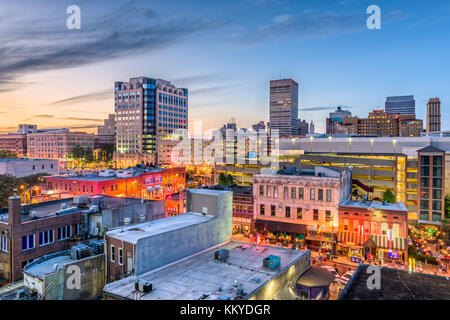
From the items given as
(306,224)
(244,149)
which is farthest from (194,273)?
(244,149)

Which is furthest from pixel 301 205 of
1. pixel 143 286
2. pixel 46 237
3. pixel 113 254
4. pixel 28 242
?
pixel 28 242

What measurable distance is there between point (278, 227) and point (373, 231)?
12.5 meters

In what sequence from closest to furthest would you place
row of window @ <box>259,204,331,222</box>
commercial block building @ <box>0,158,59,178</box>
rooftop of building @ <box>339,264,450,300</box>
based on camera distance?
rooftop of building @ <box>339,264,450,300</box>
row of window @ <box>259,204,331,222</box>
commercial block building @ <box>0,158,59,178</box>

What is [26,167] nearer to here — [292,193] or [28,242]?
[28,242]

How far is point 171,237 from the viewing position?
921 inches

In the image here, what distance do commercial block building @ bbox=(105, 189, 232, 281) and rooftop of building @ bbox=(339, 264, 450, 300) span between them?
12.2 m

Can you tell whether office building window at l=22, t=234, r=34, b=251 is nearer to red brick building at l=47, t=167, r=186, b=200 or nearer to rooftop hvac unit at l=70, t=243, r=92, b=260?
rooftop hvac unit at l=70, t=243, r=92, b=260

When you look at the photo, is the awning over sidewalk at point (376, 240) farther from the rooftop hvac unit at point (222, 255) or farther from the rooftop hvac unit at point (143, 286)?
the rooftop hvac unit at point (143, 286)

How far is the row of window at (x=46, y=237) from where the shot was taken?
94.3 ft

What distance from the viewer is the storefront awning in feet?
145

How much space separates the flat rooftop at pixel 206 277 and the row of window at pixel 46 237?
14.6m

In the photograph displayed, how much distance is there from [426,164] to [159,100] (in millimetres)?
142672

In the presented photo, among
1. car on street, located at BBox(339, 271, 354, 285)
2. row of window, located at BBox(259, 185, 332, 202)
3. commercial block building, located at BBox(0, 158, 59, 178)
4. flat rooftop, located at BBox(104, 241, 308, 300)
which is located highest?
commercial block building, located at BBox(0, 158, 59, 178)

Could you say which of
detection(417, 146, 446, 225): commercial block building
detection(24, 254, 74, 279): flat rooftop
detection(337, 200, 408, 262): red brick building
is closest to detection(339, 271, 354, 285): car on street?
detection(337, 200, 408, 262): red brick building
